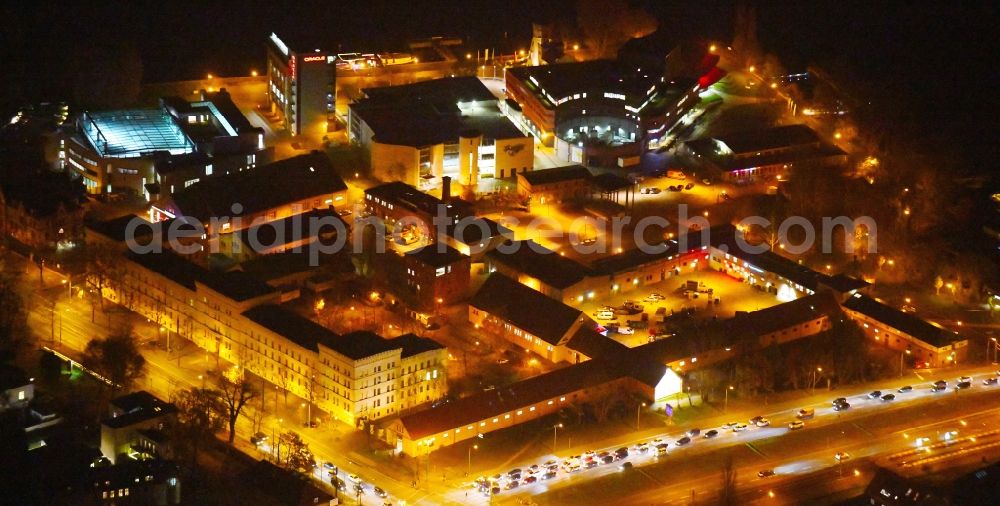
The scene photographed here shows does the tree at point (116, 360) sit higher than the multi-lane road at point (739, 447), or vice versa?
the tree at point (116, 360)

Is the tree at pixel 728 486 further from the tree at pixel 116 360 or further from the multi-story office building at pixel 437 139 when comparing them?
the multi-story office building at pixel 437 139

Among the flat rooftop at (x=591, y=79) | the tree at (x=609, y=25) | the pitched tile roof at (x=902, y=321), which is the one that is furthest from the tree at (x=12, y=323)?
the tree at (x=609, y=25)

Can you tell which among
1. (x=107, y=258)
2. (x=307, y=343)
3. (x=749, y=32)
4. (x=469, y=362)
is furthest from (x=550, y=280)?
(x=749, y=32)

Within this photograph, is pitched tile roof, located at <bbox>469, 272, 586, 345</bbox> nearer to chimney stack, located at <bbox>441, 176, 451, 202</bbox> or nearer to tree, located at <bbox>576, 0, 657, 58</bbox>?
chimney stack, located at <bbox>441, 176, 451, 202</bbox>

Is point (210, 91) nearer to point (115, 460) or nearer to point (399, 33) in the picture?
point (399, 33)

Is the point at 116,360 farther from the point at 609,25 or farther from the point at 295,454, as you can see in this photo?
the point at 609,25

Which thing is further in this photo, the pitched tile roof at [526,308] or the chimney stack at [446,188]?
the chimney stack at [446,188]

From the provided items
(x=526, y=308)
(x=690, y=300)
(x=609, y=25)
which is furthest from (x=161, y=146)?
(x=609, y=25)
